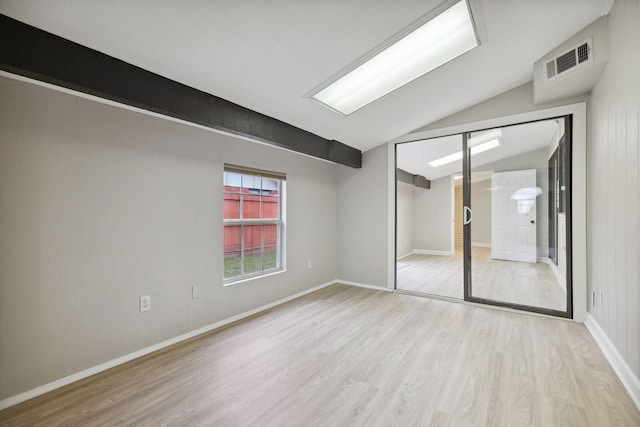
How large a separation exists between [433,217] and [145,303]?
7118 millimetres

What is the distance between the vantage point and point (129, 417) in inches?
60.3

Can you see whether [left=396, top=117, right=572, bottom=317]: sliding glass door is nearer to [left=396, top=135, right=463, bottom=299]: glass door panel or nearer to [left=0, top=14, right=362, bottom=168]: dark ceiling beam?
[left=396, top=135, right=463, bottom=299]: glass door panel

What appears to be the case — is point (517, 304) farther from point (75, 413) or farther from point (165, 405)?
point (75, 413)

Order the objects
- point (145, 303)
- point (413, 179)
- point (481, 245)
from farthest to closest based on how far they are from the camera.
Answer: point (413, 179)
point (481, 245)
point (145, 303)

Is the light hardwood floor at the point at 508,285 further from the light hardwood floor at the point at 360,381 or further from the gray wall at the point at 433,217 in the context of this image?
the gray wall at the point at 433,217

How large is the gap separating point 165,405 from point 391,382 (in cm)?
142

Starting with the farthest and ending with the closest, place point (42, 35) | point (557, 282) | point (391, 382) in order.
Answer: point (557, 282) → point (391, 382) → point (42, 35)

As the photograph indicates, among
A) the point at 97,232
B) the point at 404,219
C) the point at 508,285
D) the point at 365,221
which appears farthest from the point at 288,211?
the point at 404,219

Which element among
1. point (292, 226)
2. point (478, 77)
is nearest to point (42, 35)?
point (292, 226)

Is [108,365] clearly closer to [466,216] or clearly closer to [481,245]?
[466,216]

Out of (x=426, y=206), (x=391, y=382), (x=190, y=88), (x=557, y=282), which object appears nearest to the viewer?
(x=391, y=382)

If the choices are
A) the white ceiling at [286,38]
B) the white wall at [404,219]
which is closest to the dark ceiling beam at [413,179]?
the white wall at [404,219]

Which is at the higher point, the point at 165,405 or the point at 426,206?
the point at 426,206

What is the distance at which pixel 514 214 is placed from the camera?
10.9 ft
